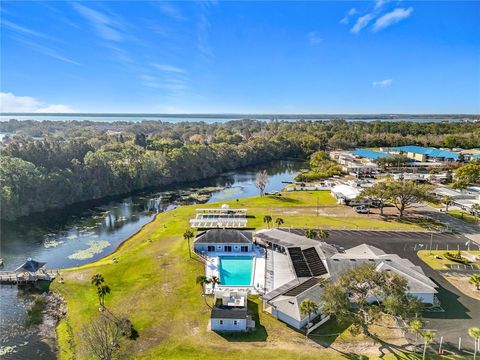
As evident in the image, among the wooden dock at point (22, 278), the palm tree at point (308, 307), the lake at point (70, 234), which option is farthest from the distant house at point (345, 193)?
the wooden dock at point (22, 278)

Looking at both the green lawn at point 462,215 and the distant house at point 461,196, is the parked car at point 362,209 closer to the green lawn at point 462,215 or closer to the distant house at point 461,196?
the green lawn at point 462,215

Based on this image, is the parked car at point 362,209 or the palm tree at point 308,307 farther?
the parked car at point 362,209

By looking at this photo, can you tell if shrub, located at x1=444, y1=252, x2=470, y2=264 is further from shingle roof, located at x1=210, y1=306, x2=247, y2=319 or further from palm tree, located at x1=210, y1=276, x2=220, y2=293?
palm tree, located at x1=210, y1=276, x2=220, y2=293

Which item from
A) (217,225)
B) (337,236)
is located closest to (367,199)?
(337,236)

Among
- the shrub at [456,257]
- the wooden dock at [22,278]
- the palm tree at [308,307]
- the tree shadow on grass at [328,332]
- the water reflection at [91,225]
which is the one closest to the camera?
the tree shadow on grass at [328,332]

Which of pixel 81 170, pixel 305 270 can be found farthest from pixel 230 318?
pixel 81 170
